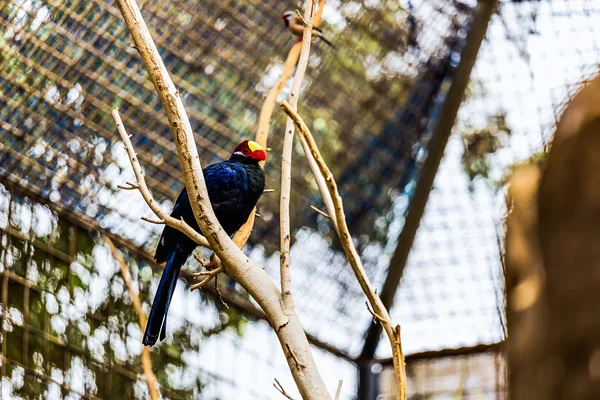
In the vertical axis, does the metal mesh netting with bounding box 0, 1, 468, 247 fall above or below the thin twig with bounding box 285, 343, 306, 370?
above

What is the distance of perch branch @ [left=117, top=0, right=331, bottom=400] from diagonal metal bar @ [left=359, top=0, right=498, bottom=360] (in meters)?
1.08

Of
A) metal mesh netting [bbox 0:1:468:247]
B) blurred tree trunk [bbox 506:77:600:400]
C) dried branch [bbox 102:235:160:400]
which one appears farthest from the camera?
metal mesh netting [bbox 0:1:468:247]

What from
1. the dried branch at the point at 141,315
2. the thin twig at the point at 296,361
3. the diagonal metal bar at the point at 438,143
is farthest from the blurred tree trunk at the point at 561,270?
the diagonal metal bar at the point at 438,143

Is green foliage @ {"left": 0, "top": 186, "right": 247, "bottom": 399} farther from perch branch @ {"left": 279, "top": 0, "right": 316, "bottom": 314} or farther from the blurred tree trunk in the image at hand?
the blurred tree trunk

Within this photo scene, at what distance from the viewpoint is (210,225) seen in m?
1.36

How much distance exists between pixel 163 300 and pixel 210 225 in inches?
22.9

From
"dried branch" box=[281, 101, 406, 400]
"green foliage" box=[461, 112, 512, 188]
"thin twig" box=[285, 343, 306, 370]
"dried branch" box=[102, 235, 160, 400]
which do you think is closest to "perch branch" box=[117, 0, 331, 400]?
"thin twig" box=[285, 343, 306, 370]

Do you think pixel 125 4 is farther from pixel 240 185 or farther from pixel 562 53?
pixel 562 53

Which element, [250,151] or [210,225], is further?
[250,151]

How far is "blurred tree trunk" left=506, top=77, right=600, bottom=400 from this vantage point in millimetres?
509

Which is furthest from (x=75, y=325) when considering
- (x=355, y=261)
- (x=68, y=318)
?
(x=355, y=261)

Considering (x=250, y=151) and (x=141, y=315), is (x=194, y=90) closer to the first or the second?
(x=250, y=151)

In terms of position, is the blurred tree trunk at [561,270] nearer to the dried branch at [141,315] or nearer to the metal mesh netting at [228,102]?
the dried branch at [141,315]

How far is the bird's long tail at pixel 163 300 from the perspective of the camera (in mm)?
1823
